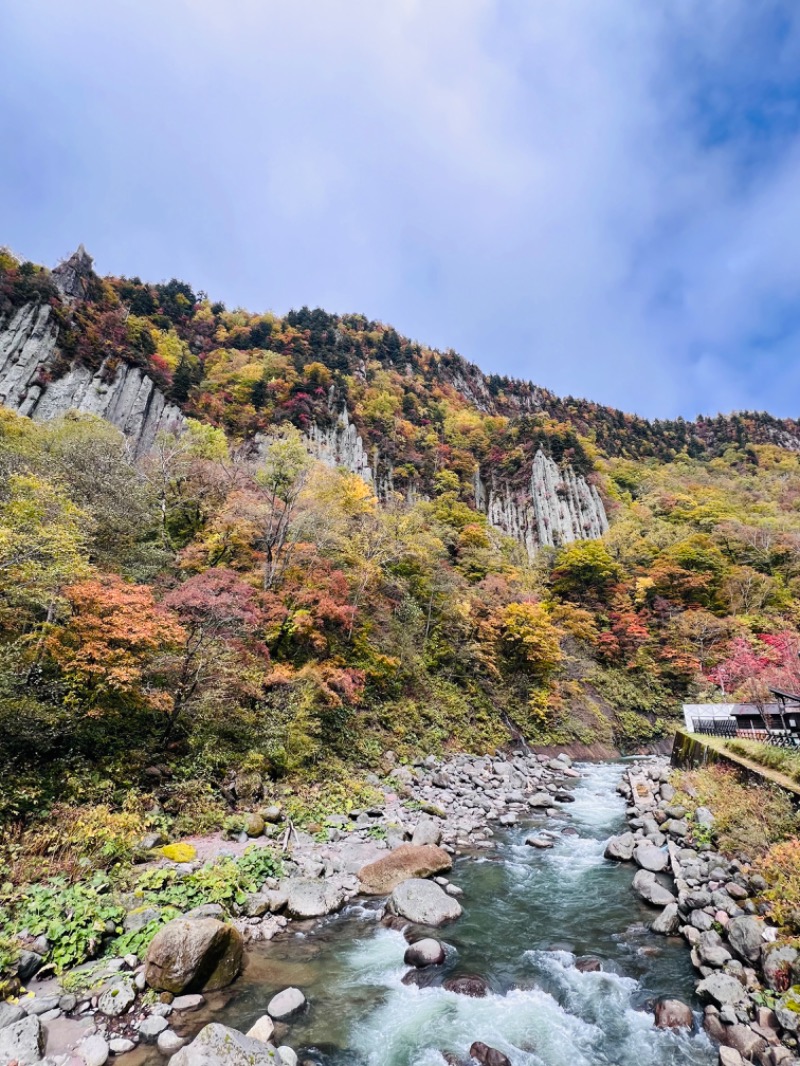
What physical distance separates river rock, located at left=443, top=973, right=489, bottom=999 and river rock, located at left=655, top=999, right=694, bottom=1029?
88.4 inches

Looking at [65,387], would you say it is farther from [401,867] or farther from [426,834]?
[401,867]

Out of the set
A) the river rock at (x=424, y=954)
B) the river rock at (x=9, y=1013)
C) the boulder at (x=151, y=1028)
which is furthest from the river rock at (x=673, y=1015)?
the river rock at (x=9, y=1013)

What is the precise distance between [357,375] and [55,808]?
53429 mm

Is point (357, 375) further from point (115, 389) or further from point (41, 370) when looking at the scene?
point (41, 370)

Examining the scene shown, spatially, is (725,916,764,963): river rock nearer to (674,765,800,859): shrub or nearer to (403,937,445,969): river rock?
(674,765,800,859): shrub

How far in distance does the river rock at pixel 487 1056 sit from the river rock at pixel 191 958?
3376mm

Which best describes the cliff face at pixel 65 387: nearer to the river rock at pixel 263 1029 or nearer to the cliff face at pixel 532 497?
the cliff face at pixel 532 497

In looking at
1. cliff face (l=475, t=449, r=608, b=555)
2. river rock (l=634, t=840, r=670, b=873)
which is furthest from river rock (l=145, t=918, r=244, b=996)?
cliff face (l=475, t=449, r=608, b=555)

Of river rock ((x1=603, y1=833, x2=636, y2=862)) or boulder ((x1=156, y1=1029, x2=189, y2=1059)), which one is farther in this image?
river rock ((x1=603, y1=833, x2=636, y2=862))

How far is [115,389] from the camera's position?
3766 centimetres

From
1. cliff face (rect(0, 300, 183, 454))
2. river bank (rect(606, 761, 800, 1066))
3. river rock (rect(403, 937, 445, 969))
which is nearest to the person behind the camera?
river bank (rect(606, 761, 800, 1066))

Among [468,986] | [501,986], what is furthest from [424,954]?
[501,986]

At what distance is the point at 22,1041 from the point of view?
15.5 feet

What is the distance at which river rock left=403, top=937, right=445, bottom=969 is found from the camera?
281 inches
